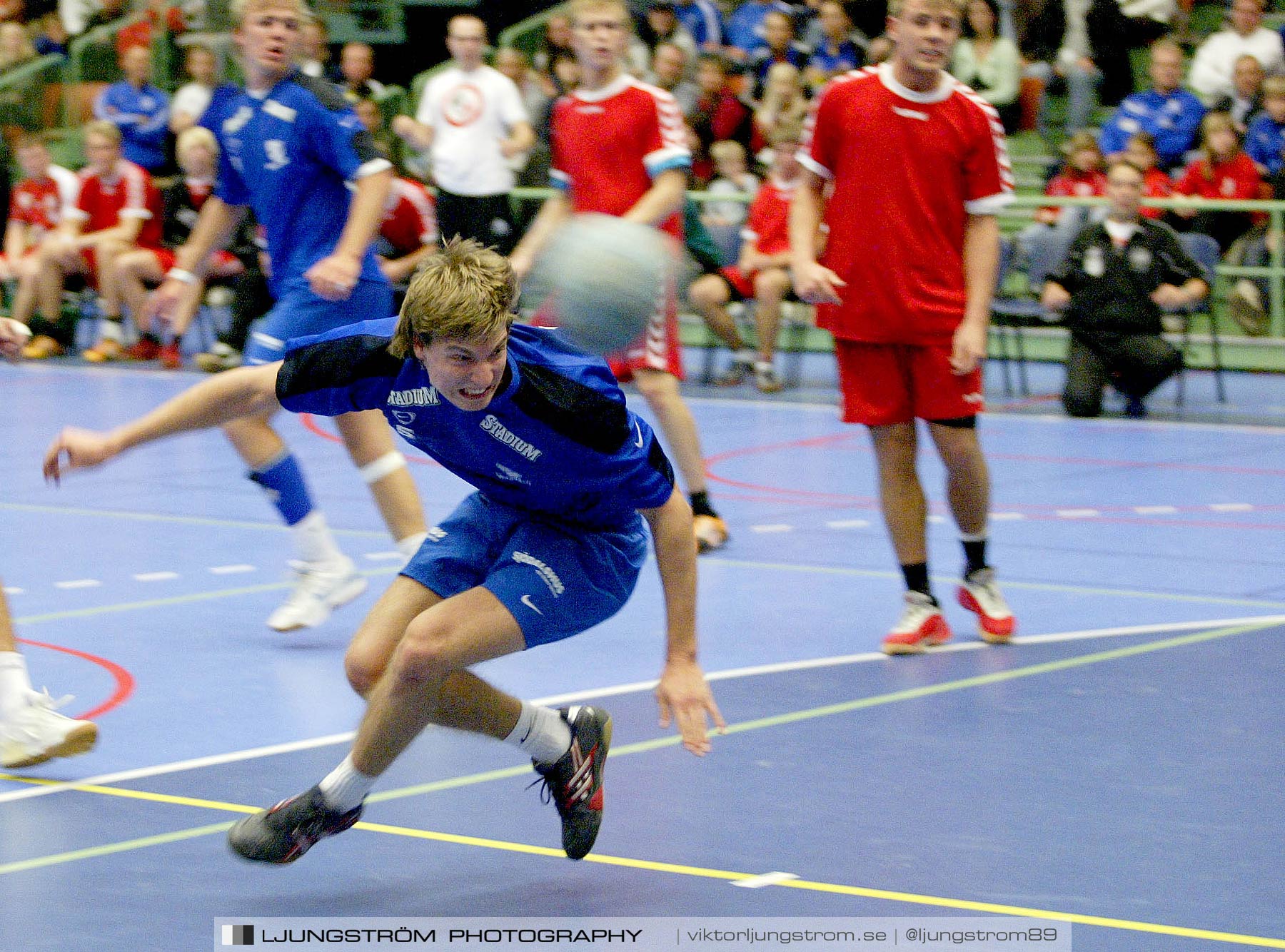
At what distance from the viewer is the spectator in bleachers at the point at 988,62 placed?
14.9 m

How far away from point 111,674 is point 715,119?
33.6ft

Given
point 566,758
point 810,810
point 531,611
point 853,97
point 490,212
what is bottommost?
point 490,212

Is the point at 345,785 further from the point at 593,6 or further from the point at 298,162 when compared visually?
the point at 593,6

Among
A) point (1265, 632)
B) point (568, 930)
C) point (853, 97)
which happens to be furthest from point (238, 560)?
point (568, 930)

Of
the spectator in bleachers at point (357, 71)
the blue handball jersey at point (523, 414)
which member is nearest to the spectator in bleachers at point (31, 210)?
the spectator in bleachers at point (357, 71)

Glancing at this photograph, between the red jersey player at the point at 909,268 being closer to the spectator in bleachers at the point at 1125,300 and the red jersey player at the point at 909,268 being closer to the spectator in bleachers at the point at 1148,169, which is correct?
the spectator in bleachers at the point at 1125,300

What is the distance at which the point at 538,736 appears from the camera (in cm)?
401

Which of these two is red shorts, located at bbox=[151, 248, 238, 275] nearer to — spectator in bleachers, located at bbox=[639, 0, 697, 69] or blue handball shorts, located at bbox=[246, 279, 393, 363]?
spectator in bleachers, located at bbox=[639, 0, 697, 69]

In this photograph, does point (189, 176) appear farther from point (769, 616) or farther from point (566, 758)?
point (566, 758)

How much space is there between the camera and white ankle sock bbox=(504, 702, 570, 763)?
3992 mm

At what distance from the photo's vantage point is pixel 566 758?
3.98 meters

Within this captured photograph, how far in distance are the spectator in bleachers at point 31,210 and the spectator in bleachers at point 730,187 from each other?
499 cm

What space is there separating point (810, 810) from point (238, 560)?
3790 mm

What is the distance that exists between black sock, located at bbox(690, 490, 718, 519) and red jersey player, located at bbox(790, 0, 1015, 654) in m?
1.58
